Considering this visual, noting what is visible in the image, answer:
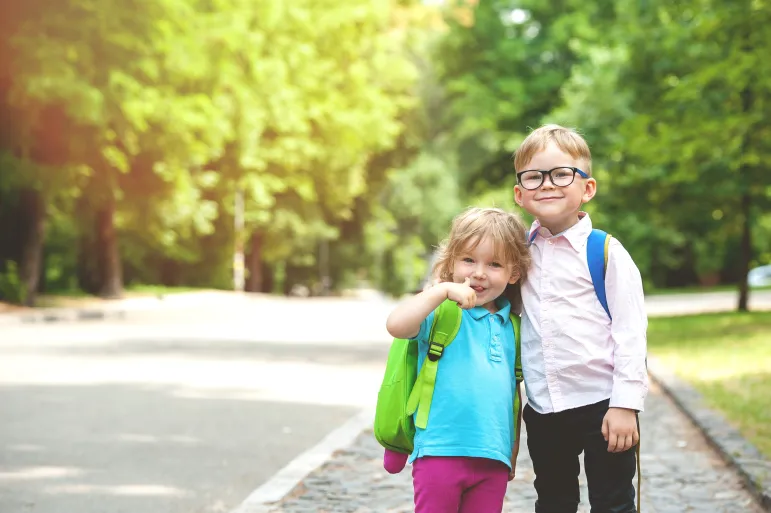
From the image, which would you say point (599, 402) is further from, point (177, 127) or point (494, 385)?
point (177, 127)

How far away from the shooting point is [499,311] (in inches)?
137

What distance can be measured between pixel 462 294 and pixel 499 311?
32cm

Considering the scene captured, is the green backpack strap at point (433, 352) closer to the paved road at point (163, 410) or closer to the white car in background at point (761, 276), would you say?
the paved road at point (163, 410)

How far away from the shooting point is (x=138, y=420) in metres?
9.12

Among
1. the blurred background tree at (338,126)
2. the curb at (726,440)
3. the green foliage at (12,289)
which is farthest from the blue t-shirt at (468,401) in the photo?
the green foliage at (12,289)

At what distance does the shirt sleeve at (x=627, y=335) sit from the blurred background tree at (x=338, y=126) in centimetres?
66

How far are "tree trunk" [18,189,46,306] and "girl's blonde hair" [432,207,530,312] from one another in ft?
80.6

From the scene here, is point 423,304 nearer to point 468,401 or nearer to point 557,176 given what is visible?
point 468,401

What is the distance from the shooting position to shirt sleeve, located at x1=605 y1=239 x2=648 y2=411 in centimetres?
337

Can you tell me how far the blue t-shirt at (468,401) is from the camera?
3338 millimetres

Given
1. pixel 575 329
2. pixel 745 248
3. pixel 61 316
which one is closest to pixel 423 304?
pixel 575 329

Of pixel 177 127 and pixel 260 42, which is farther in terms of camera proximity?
pixel 260 42

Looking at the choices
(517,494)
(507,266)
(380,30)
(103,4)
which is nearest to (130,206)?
(103,4)

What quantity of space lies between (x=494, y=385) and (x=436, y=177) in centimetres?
5469
